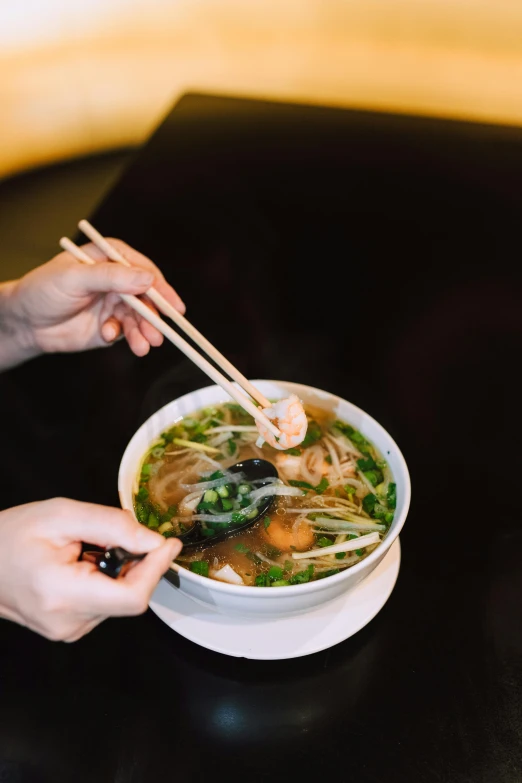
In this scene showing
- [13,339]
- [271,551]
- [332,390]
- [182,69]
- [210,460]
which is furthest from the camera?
[182,69]

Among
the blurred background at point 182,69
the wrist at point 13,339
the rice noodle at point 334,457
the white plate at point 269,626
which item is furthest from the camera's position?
the blurred background at point 182,69

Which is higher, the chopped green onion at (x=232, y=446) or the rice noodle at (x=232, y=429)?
the rice noodle at (x=232, y=429)

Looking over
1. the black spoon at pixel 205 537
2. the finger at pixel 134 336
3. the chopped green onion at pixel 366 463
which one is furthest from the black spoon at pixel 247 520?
the finger at pixel 134 336

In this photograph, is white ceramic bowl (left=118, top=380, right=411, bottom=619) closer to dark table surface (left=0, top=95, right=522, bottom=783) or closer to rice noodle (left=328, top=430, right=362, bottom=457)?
rice noodle (left=328, top=430, right=362, bottom=457)

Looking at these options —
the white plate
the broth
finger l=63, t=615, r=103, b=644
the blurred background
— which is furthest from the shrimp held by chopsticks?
the blurred background

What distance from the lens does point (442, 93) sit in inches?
147

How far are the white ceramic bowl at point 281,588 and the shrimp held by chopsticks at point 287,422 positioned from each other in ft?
0.70

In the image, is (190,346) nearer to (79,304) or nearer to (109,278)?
(109,278)

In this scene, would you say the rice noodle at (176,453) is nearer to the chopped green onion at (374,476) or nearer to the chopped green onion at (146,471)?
the chopped green onion at (146,471)

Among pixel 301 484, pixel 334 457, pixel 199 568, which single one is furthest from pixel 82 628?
pixel 334 457

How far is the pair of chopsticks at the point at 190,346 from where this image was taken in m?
1.45

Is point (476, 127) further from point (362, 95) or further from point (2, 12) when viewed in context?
point (2, 12)

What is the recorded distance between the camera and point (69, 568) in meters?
1.02

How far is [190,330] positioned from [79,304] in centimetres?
42
